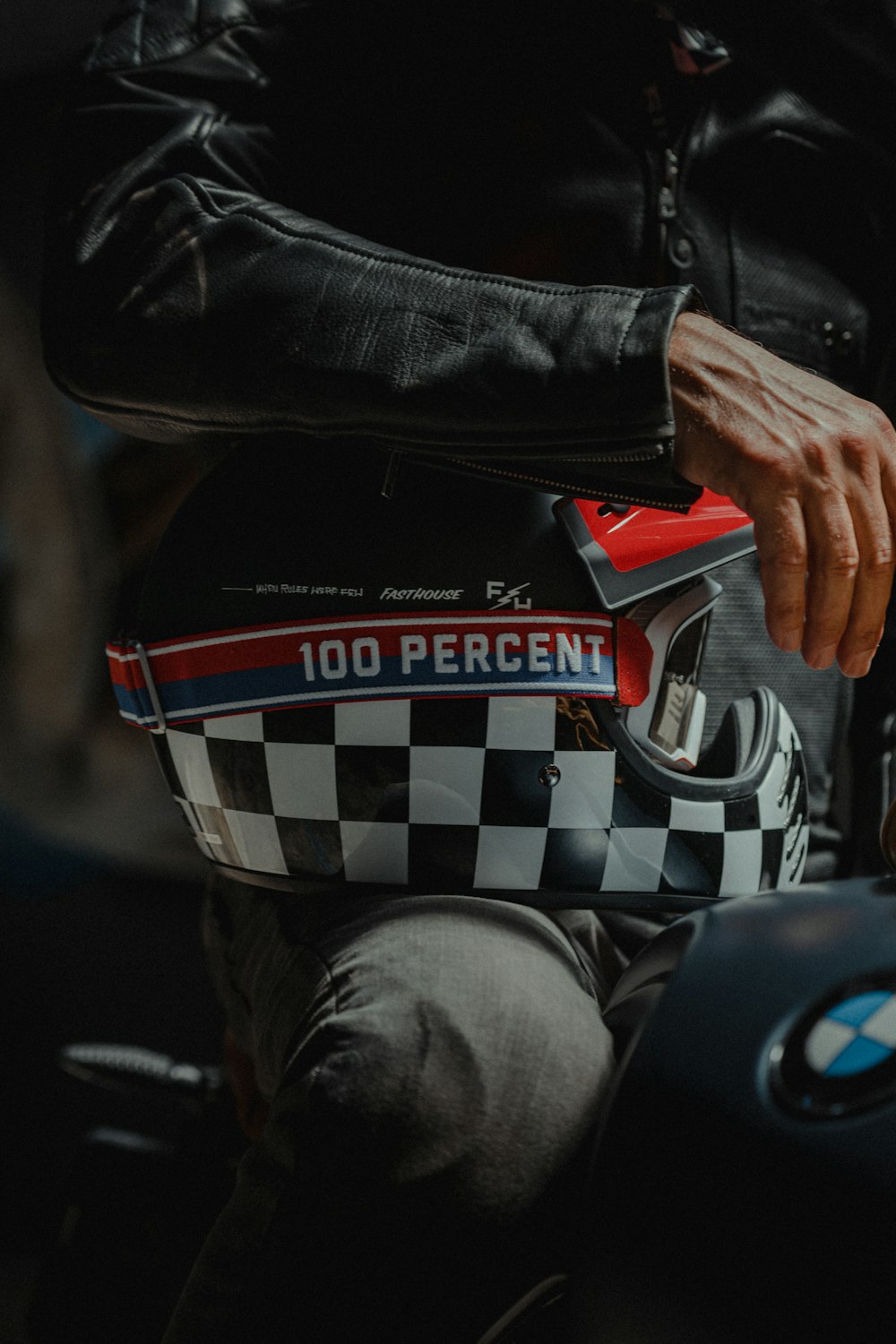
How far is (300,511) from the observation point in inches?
21.9

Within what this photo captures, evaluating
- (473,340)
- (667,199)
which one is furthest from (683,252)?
(473,340)

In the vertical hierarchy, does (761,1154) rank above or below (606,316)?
below

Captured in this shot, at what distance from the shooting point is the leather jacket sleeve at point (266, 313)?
0.47 m

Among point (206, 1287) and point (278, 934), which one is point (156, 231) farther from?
point (206, 1287)

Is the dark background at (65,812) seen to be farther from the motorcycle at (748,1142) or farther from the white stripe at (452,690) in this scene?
the motorcycle at (748,1142)

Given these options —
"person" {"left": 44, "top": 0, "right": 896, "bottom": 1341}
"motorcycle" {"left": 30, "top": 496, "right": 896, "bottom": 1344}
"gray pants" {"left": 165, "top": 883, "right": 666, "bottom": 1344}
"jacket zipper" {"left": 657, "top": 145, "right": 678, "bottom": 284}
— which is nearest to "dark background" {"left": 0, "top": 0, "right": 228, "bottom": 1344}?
"person" {"left": 44, "top": 0, "right": 896, "bottom": 1341}

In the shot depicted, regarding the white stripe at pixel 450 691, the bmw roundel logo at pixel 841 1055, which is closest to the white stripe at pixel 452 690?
the white stripe at pixel 450 691

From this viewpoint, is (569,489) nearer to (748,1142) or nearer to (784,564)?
(784,564)

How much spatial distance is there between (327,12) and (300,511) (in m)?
0.32

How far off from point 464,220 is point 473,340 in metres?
0.20

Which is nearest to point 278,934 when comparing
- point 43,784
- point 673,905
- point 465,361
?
point 673,905

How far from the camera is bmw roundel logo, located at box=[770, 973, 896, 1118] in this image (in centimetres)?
32

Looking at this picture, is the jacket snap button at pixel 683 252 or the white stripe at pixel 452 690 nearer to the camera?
the white stripe at pixel 452 690

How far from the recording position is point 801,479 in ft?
1.45
